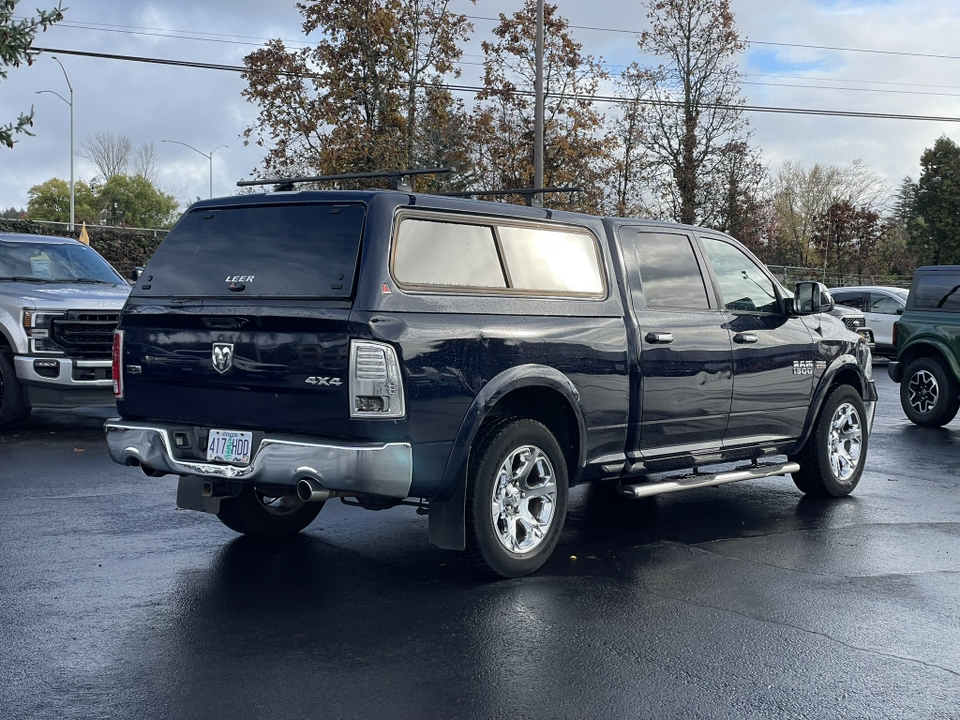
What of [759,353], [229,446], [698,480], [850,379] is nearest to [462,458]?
[229,446]

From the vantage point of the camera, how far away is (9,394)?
38.0 ft

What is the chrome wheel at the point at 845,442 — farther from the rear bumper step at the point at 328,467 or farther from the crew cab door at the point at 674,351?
the rear bumper step at the point at 328,467

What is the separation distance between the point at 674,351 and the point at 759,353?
996 millimetres

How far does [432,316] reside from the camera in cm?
555

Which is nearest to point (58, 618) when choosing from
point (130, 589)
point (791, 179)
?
point (130, 589)

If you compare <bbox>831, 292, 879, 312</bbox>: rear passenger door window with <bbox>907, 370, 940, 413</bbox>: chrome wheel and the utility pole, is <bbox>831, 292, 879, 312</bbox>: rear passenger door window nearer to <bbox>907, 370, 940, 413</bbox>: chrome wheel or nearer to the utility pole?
the utility pole

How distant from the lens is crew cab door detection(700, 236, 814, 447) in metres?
7.60

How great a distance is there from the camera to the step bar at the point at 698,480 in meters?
6.76

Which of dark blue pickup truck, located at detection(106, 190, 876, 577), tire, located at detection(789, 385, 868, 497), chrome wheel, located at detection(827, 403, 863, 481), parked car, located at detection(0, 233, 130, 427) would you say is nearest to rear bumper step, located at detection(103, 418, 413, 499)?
dark blue pickup truck, located at detection(106, 190, 876, 577)

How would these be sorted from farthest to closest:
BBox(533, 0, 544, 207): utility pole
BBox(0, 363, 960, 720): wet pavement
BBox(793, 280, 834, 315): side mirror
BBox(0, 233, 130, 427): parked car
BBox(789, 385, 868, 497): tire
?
BBox(533, 0, 544, 207): utility pole, BBox(0, 233, 130, 427): parked car, BBox(789, 385, 868, 497): tire, BBox(793, 280, 834, 315): side mirror, BBox(0, 363, 960, 720): wet pavement

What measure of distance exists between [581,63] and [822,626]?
87.1 ft

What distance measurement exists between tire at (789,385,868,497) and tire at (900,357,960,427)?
16.8 feet

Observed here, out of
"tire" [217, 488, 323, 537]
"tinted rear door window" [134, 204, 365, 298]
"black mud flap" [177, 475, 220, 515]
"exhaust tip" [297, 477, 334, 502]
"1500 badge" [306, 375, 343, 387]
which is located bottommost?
"tire" [217, 488, 323, 537]

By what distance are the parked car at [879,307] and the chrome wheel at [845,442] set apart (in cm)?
1584
